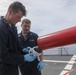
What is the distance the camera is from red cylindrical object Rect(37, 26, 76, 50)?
1.75m

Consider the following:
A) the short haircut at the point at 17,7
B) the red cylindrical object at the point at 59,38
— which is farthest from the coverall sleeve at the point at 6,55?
the red cylindrical object at the point at 59,38

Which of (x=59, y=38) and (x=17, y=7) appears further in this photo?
(x=17, y=7)

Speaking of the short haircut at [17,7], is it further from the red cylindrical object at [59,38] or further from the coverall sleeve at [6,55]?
the red cylindrical object at [59,38]

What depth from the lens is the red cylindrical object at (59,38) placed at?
1.75 m

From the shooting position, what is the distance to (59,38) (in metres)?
1.80

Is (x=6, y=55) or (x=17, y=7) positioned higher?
(x=17, y=7)

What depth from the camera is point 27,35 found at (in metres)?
4.05

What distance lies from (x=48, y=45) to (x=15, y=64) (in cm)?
94

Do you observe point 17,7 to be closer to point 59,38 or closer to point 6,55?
point 6,55

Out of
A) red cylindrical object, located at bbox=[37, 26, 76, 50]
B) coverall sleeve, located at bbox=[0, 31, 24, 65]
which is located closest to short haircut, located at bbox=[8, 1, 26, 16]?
coverall sleeve, located at bbox=[0, 31, 24, 65]

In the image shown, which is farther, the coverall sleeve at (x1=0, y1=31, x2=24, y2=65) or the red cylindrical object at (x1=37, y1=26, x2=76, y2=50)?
the coverall sleeve at (x1=0, y1=31, x2=24, y2=65)

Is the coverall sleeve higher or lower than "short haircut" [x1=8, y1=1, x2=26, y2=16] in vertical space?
lower

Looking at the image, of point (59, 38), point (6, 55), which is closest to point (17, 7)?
point (6, 55)

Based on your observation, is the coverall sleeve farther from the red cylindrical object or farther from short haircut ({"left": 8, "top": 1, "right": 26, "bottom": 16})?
the red cylindrical object
